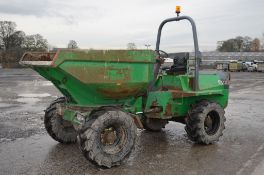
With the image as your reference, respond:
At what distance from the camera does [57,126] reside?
21.0ft

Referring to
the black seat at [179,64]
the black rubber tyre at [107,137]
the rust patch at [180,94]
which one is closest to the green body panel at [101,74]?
the black rubber tyre at [107,137]

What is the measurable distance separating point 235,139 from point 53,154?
3487 mm

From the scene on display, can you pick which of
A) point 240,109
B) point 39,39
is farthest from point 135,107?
point 39,39

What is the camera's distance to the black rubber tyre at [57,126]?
20.9 feet

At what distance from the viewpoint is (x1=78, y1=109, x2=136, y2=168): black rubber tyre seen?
4949mm

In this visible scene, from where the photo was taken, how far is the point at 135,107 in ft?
20.1

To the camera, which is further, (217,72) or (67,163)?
(217,72)

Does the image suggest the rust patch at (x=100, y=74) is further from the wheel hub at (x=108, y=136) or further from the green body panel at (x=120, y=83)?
the wheel hub at (x=108, y=136)

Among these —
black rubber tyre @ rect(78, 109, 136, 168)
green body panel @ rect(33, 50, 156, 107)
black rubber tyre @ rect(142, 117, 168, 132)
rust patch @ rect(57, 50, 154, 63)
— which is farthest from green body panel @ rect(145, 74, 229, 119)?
black rubber tyre @ rect(78, 109, 136, 168)

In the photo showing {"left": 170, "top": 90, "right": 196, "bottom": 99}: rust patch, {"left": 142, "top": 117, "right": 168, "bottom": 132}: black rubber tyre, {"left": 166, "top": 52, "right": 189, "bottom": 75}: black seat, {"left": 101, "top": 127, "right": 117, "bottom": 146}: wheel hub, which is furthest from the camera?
{"left": 142, "top": 117, "right": 168, "bottom": 132}: black rubber tyre

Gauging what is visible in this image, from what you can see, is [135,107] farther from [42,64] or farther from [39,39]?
[39,39]

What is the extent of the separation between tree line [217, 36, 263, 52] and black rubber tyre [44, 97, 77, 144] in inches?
3397

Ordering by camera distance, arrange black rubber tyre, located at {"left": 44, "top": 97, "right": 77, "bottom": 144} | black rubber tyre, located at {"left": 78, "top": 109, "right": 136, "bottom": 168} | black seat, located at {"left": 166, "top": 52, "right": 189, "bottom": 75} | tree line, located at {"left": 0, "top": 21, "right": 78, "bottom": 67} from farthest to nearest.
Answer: tree line, located at {"left": 0, "top": 21, "right": 78, "bottom": 67}
black seat, located at {"left": 166, "top": 52, "right": 189, "bottom": 75}
black rubber tyre, located at {"left": 44, "top": 97, "right": 77, "bottom": 144}
black rubber tyre, located at {"left": 78, "top": 109, "right": 136, "bottom": 168}

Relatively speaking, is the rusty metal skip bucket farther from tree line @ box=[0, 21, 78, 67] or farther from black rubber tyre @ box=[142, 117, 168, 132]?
tree line @ box=[0, 21, 78, 67]
